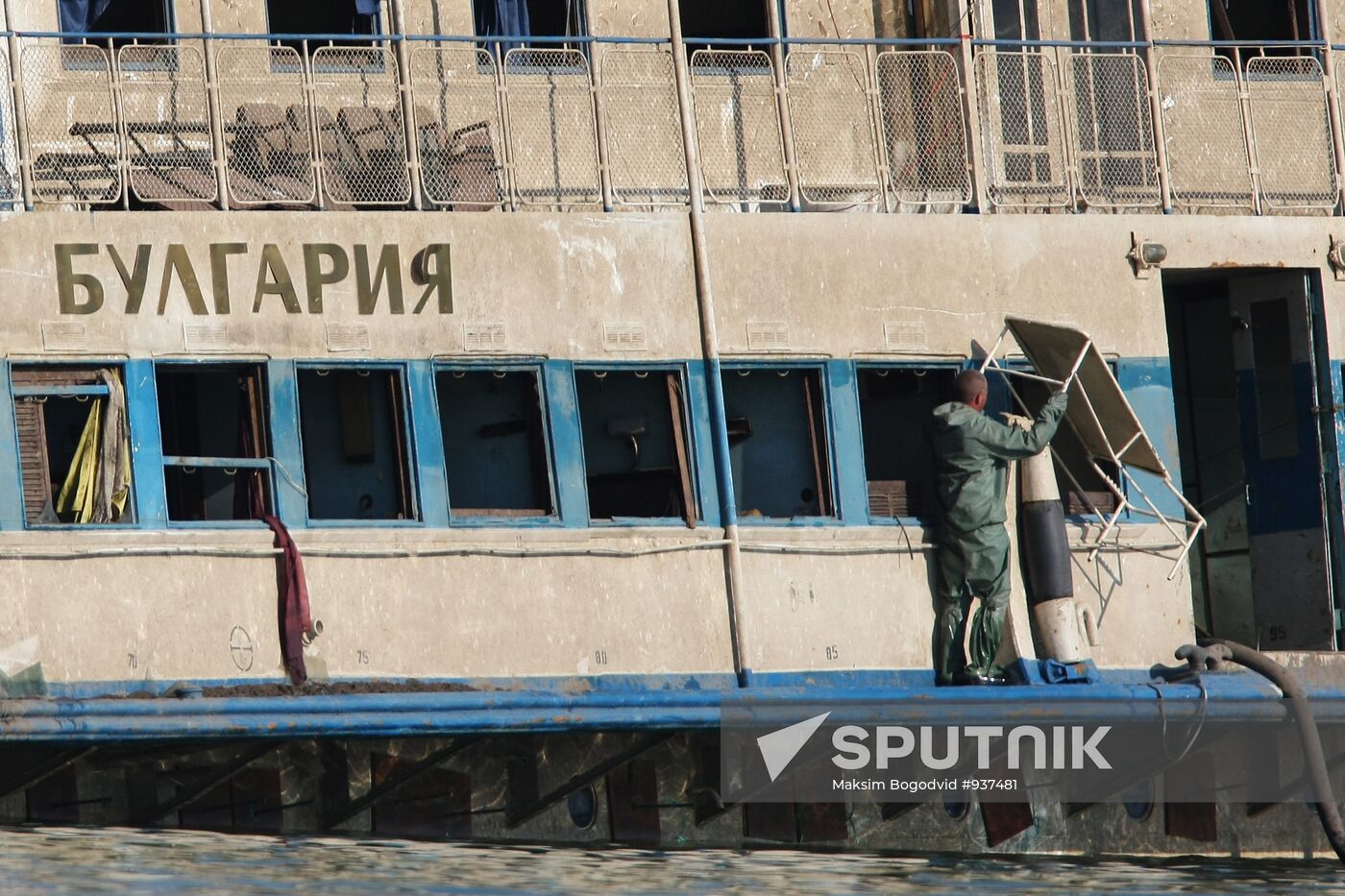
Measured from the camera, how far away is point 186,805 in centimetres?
1252

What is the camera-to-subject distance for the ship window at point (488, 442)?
13.6m

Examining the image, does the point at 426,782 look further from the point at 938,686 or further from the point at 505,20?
the point at 505,20

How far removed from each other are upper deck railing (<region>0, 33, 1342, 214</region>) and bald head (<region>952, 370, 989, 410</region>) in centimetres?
113

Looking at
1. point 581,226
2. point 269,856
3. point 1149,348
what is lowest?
point 269,856

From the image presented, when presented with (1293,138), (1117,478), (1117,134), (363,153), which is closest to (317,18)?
(363,153)

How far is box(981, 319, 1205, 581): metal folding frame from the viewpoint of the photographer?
14.2 metres

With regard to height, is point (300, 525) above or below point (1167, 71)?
below

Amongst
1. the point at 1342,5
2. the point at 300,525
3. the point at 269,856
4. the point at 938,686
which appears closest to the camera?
the point at 269,856

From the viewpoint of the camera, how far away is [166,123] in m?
→ 13.4

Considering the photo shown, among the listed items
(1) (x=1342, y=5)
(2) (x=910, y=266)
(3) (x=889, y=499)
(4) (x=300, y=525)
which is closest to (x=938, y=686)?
(3) (x=889, y=499)

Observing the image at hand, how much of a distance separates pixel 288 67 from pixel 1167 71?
17.5ft

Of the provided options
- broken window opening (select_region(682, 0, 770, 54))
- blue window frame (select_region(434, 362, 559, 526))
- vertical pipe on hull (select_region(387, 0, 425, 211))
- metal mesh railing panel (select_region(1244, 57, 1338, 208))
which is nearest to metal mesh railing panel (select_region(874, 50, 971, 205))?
broken window opening (select_region(682, 0, 770, 54))

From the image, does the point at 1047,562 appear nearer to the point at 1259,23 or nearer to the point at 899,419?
the point at 899,419

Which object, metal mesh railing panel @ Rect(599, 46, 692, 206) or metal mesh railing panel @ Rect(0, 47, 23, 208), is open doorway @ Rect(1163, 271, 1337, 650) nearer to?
metal mesh railing panel @ Rect(599, 46, 692, 206)
